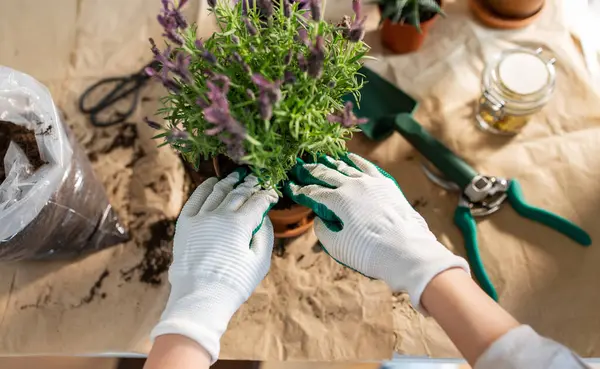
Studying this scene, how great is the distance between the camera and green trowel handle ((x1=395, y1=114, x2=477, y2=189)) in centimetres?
77

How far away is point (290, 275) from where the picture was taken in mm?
779

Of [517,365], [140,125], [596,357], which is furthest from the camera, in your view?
[140,125]

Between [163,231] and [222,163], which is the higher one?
[222,163]

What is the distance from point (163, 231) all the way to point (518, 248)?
1.82 feet

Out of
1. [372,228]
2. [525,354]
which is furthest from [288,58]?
[525,354]

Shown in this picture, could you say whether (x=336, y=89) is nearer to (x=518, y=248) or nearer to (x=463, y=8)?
(x=518, y=248)

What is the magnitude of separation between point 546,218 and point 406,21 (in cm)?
39

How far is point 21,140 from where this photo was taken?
67 centimetres

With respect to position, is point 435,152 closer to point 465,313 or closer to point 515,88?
point 515,88

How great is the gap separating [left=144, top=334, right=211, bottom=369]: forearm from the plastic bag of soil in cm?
25

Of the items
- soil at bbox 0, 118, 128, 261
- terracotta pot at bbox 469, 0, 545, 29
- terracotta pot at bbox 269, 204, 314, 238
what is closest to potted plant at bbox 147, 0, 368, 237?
terracotta pot at bbox 269, 204, 314, 238

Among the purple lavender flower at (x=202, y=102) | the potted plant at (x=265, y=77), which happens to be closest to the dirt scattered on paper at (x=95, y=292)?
the potted plant at (x=265, y=77)

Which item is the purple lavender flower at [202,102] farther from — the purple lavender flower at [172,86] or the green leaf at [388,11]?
the green leaf at [388,11]

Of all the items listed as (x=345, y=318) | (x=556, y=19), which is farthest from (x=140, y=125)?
(x=556, y=19)
